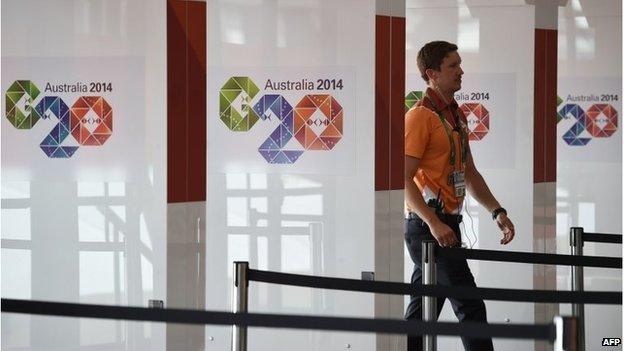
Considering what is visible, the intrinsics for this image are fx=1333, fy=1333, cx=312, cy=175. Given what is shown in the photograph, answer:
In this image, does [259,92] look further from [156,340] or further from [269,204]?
[156,340]

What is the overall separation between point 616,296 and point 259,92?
224cm

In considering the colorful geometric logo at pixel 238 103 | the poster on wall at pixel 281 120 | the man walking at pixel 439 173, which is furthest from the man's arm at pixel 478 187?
the colorful geometric logo at pixel 238 103

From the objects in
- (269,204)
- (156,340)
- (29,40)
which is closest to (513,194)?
(269,204)

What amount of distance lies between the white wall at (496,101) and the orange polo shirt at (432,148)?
1384 millimetres

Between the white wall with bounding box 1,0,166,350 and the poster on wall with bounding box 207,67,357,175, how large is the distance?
14.7 inches

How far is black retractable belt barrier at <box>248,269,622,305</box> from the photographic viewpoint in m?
4.05

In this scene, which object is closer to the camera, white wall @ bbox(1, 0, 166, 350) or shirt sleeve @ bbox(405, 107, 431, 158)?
white wall @ bbox(1, 0, 166, 350)

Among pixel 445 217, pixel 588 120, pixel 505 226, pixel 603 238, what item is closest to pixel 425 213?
pixel 445 217

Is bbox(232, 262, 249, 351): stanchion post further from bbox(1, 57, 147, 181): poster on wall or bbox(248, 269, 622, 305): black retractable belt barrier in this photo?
bbox(1, 57, 147, 181): poster on wall

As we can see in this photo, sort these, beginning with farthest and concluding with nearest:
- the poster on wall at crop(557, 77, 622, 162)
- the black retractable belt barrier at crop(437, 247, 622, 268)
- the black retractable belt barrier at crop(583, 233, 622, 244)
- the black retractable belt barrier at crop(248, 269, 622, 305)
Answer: the poster on wall at crop(557, 77, 622, 162), the black retractable belt barrier at crop(583, 233, 622, 244), the black retractable belt barrier at crop(437, 247, 622, 268), the black retractable belt barrier at crop(248, 269, 622, 305)

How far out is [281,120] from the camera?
5785 mm

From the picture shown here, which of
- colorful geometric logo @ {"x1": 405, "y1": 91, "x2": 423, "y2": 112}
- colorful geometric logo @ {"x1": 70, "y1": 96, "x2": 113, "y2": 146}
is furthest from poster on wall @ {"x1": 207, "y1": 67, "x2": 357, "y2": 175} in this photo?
colorful geometric logo @ {"x1": 405, "y1": 91, "x2": 423, "y2": 112}

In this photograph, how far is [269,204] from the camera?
573 cm

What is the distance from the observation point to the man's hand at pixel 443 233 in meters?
5.61
